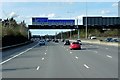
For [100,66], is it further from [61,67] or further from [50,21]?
[50,21]

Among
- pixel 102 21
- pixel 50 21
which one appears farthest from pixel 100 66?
pixel 50 21

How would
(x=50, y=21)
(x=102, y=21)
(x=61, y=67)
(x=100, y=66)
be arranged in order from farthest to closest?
(x=50, y=21)
(x=102, y=21)
(x=100, y=66)
(x=61, y=67)

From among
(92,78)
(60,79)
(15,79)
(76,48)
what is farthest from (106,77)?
(76,48)

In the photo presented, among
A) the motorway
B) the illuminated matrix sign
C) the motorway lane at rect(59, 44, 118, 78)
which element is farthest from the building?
the motorway lane at rect(59, 44, 118, 78)

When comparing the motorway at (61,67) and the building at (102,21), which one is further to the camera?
the building at (102,21)

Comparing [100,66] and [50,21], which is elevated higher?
[50,21]

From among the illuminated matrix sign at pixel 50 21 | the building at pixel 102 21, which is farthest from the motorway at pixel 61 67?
the illuminated matrix sign at pixel 50 21

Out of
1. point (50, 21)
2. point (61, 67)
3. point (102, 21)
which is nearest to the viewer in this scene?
point (61, 67)

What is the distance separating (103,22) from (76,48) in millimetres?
59249

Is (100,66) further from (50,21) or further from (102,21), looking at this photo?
(50,21)

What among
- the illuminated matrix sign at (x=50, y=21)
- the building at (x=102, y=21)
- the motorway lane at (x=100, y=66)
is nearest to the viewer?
the motorway lane at (x=100, y=66)

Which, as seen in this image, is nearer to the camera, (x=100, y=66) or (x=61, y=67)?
(x=61, y=67)

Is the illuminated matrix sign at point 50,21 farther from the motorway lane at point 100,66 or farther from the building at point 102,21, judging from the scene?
the motorway lane at point 100,66

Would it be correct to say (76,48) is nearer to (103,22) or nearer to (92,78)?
(92,78)
